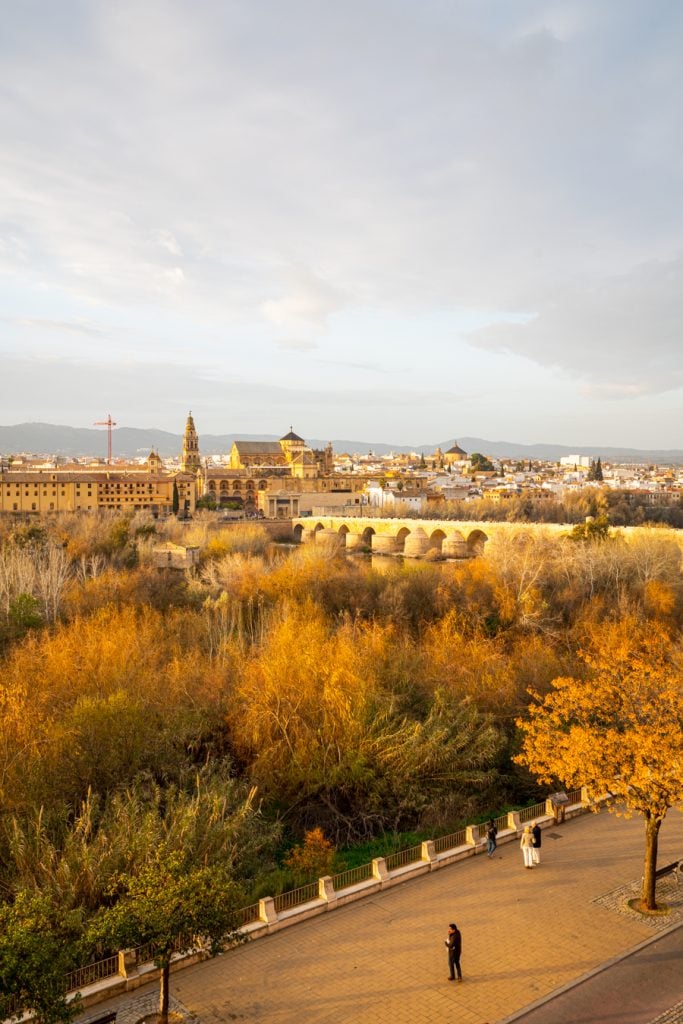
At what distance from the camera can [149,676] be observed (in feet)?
61.3

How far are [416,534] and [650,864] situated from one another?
4192 centimetres

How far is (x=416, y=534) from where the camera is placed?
5228 centimetres

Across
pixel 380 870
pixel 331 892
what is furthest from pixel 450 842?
pixel 331 892

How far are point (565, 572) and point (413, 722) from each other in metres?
17.2

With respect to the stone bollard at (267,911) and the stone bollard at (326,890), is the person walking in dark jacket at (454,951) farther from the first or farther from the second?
the stone bollard at (267,911)

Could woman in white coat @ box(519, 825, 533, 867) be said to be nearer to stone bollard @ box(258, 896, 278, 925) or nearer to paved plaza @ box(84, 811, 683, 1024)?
paved plaza @ box(84, 811, 683, 1024)

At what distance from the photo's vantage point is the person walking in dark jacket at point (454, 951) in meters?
8.84

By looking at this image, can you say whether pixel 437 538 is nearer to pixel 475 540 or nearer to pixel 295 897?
pixel 475 540

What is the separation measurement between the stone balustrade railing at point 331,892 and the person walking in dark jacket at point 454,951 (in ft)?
7.27

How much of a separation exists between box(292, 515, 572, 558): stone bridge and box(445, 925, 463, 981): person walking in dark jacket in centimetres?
3020

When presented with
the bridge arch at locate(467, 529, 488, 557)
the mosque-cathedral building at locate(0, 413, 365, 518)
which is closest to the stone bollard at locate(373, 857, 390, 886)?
the bridge arch at locate(467, 529, 488, 557)

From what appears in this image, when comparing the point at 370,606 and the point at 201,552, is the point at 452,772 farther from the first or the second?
the point at 201,552

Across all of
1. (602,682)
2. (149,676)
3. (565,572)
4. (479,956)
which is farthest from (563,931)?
(565,572)

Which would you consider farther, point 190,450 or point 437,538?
point 190,450
